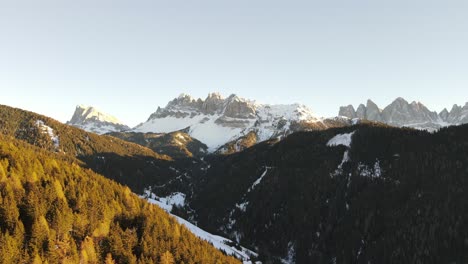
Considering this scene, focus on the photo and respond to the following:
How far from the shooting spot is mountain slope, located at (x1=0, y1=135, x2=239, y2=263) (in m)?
76.1

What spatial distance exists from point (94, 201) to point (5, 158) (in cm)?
3070

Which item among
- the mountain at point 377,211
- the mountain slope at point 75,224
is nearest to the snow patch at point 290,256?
the mountain at point 377,211

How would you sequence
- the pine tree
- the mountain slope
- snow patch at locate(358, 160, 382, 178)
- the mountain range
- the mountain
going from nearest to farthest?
the mountain slope < the mountain range < the pine tree < the mountain < snow patch at locate(358, 160, 382, 178)

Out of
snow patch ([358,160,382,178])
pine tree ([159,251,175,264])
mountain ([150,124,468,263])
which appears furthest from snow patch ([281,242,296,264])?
pine tree ([159,251,175,264])

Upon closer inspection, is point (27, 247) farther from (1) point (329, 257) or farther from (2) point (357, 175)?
(2) point (357, 175)

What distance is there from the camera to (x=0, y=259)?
224 ft

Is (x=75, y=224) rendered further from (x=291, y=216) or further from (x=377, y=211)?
(x=291, y=216)

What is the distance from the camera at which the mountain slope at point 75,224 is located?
76.1 meters

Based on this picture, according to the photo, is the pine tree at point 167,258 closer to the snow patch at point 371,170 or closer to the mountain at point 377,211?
the mountain at point 377,211

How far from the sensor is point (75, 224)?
8675 centimetres

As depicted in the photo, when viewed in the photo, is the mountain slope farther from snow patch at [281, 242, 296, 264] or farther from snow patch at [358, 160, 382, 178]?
snow patch at [358, 160, 382, 178]

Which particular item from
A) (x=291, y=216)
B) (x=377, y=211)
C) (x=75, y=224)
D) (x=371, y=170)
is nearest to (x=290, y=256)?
(x=291, y=216)

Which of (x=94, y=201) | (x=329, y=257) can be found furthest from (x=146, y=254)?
(x=329, y=257)

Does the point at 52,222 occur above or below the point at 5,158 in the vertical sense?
below
